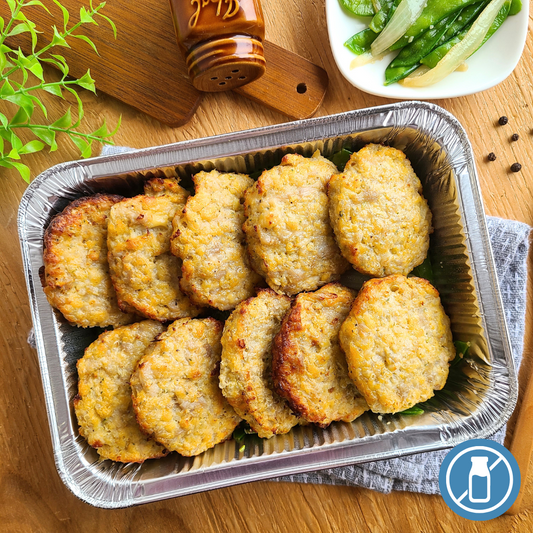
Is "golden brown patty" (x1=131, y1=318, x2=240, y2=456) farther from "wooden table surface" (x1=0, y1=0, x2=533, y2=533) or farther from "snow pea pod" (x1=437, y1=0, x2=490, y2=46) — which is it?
"snow pea pod" (x1=437, y1=0, x2=490, y2=46)

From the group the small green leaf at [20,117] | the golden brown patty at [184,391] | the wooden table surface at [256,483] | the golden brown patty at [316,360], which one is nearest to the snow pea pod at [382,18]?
the wooden table surface at [256,483]

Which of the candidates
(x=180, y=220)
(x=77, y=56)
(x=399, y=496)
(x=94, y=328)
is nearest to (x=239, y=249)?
(x=180, y=220)

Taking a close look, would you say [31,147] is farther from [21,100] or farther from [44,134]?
[21,100]

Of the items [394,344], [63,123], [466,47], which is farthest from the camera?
[466,47]

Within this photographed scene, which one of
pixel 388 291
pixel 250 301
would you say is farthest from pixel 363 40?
pixel 250 301

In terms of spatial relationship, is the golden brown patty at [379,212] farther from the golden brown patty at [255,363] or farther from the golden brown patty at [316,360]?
the golden brown patty at [255,363]

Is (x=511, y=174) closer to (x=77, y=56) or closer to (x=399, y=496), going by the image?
(x=399, y=496)

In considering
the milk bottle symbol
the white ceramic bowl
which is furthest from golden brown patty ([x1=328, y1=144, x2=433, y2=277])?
the milk bottle symbol
